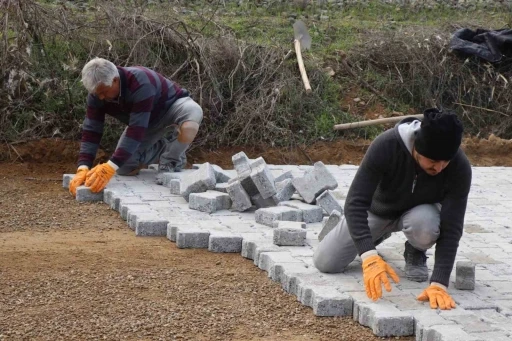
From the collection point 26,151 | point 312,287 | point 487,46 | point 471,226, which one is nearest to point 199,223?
point 312,287

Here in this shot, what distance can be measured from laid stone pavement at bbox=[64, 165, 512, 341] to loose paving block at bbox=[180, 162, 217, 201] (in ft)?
0.43

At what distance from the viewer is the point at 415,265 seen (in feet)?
18.0

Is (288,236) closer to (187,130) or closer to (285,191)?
(285,191)

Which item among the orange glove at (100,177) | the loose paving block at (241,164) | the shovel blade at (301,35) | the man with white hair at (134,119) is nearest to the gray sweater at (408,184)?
the loose paving block at (241,164)

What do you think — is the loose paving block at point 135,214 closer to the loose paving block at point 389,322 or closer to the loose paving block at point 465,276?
the loose paving block at point 389,322

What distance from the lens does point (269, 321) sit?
500 cm

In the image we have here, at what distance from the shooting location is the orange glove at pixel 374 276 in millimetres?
4863

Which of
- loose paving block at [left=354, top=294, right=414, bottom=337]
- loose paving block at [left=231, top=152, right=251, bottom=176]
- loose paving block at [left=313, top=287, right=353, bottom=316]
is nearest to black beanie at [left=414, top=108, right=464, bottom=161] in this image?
loose paving block at [left=354, top=294, right=414, bottom=337]

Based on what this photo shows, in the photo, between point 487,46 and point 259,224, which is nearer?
point 259,224

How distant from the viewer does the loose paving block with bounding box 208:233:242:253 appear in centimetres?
637

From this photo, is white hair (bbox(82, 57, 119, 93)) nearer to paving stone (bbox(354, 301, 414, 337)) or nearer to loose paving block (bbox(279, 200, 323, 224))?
loose paving block (bbox(279, 200, 323, 224))

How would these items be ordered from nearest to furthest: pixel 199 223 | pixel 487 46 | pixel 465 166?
pixel 465 166 → pixel 199 223 → pixel 487 46

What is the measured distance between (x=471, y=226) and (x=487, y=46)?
560cm

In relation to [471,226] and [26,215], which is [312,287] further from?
[26,215]
